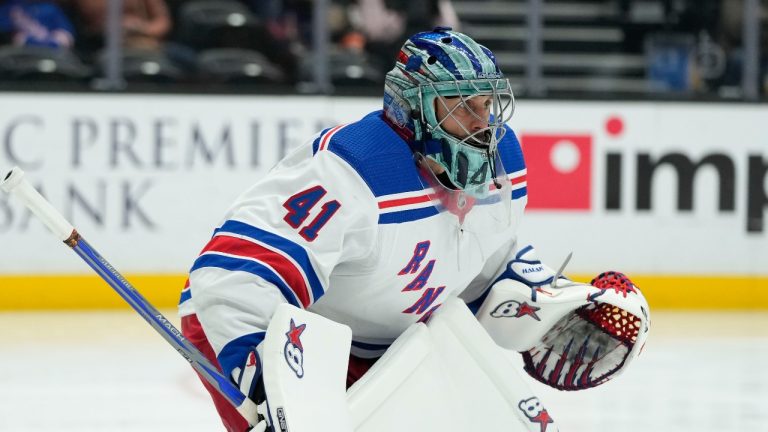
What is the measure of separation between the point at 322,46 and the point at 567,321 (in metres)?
3.87

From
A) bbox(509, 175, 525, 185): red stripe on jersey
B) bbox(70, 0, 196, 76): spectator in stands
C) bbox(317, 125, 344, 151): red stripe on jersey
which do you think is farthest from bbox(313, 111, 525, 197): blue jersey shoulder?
bbox(70, 0, 196, 76): spectator in stands

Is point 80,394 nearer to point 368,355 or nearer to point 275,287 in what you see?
point 368,355

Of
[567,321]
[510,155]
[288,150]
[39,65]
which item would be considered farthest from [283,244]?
[39,65]

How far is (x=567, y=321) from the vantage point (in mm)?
2535

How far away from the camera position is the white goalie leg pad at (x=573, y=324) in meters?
2.42

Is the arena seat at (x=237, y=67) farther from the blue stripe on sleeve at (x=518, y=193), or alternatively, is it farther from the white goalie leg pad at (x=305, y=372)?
the white goalie leg pad at (x=305, y=372)

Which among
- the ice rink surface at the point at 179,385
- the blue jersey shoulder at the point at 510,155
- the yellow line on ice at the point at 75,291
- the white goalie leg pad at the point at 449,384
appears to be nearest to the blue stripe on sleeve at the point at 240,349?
the white goalie leg pad at the point at 449,384

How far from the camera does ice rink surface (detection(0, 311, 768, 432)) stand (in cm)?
364

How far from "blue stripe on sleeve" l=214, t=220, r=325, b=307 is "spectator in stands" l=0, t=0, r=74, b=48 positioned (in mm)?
4415

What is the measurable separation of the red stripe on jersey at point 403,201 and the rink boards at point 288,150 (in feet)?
12.8

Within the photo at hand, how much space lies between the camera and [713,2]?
6676 millimetres

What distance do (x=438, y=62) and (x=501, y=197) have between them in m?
0.27

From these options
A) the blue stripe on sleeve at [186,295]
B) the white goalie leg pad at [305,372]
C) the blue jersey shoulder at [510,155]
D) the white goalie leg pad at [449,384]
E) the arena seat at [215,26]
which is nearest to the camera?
the white goalie leg pad at [305,372]

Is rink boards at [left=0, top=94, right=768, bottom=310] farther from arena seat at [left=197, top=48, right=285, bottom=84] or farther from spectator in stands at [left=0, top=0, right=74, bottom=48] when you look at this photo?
spectator in stands at [left=0, top=0, right=74, bottom=48]
